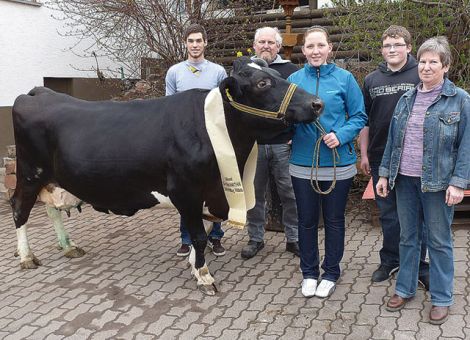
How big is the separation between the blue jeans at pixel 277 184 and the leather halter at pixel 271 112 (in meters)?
1.14

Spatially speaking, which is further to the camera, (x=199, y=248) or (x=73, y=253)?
(x=73, y=253)

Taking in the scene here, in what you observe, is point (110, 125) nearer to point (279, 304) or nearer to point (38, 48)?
point (279, 304)

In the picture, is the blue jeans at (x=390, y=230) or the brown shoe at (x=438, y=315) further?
the blue jeans at (x=390, y=230)

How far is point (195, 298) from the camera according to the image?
401 cm

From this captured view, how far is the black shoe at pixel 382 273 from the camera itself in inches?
161

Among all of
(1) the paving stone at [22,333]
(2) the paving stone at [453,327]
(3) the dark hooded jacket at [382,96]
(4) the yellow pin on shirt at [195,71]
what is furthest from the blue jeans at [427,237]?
(1) the paving stone at [22,333]

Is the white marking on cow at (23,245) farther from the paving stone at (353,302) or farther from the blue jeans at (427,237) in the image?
the blue jeans at (427,237)

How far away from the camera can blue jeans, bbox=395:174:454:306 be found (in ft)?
10.8

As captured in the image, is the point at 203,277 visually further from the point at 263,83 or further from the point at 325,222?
the point at 263,83

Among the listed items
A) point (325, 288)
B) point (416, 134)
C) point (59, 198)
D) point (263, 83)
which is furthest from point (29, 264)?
point (416, 134)

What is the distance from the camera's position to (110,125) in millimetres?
4148

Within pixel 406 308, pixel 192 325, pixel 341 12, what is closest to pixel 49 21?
pixel 341 12

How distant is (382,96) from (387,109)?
0.33ft

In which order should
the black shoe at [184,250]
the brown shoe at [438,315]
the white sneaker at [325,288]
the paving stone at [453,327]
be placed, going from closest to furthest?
the paving stone at [453,327], the brown shoe at [438,315], the white sneaker at [325,288], the black shoe at [184,250]
